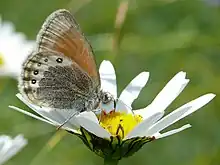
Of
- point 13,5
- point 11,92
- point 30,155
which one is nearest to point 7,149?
point 30,155

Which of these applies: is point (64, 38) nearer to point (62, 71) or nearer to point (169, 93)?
point (62, 71)

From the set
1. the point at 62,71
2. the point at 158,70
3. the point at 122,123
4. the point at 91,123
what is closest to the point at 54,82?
the point at 62,71

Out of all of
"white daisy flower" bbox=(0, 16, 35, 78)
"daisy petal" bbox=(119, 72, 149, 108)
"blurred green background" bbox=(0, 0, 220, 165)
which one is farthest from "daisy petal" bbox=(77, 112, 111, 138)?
"white daisy flower" bbox=(0, 16, 35, 78)

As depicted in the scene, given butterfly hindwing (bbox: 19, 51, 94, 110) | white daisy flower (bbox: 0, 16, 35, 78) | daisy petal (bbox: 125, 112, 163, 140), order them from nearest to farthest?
daisy petal (bbox: 125, 112, 163, 140), butterfly hindwing (bbox: 19, 51, 94, 110), white daisy flower (bbox: 0, 16, 35, 78)

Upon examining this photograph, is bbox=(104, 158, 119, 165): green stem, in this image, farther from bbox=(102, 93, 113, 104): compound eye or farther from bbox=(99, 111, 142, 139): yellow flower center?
bbox=(102, 93, 113, 104): compound eye

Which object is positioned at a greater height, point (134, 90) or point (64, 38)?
point (64, 38)

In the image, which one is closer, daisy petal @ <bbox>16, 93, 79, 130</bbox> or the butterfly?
daisy petal @ <bbox>16, 93, 79, 130</bbox>

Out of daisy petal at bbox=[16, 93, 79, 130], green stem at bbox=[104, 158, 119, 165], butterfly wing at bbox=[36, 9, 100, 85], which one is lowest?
green stem at bbox=[104, 158, 119, 165]
